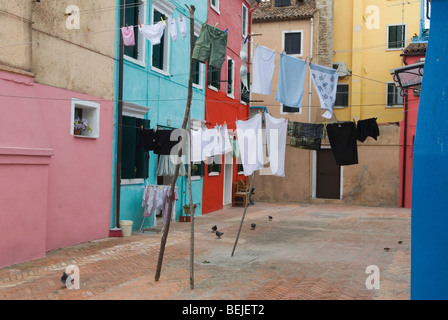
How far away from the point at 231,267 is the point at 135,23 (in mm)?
8142

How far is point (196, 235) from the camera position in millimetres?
Answer: 13414

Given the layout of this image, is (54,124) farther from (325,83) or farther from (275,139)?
(325,83)

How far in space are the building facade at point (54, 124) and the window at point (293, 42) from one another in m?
17.0

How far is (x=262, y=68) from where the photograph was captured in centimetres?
1123

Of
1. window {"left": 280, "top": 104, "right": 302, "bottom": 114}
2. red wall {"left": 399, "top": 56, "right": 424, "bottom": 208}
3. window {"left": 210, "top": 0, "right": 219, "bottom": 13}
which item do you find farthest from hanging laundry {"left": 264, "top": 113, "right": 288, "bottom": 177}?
window {"left": 280, "top": 104, "right": 302, "bottom": 114}

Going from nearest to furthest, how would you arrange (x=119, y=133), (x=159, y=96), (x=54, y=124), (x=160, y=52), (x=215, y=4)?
(x=54, y=124)
(x=119, y=133)
(x=159, y=96)
(x=160, y=52)
(x=215, y=4)

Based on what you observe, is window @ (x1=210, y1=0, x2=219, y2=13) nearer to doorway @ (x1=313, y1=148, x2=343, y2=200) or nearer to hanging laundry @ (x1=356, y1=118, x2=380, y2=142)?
hanging laundry @ (x1=356, y1=118, x2=380, y2=142)

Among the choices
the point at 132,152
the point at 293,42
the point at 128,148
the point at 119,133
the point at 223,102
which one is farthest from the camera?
the point at 293,42

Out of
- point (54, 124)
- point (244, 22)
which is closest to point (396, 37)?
point (244, 22)

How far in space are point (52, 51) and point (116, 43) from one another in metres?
2.45

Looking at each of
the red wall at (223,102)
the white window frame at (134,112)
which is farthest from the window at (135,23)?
the red wall at (223,102)
